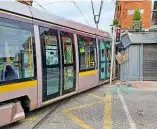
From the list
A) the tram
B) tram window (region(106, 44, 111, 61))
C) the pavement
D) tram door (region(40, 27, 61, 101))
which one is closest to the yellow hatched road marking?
the tram

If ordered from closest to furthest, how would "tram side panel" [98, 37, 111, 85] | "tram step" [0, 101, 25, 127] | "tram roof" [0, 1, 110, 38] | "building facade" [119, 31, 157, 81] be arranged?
1. "tram step" [0, 101, 25, 127]
2. "tram roof" [0, 1, 110, 38]
3. "tram side panel" [98, 37, 111, 85]
4. "building facade" [119, 31, 157, 81]

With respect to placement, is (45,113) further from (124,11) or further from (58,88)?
(124,11)

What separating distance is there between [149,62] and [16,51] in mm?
12819

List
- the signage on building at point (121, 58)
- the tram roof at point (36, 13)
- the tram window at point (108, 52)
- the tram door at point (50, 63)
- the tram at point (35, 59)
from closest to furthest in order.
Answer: the tram at point (35, 59) → the tram roof at point (36, 13) → the tram door at point (50, 63) → the tram window at point (108, 52) → the signage on building at point (121, 58)

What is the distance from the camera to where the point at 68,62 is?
10.4m

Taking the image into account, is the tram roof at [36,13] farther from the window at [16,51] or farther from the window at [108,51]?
the window at [108,51]

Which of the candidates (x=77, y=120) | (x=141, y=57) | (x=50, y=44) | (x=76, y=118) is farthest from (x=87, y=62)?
(x=141, y=57)

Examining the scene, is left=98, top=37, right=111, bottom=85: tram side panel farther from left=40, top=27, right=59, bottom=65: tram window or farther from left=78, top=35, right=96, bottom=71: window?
left=40, top=27, right=59, bottom=65: tram window

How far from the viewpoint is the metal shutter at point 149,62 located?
754 inches

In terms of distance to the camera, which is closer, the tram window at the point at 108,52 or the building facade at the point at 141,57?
the tram window at the point at 108,52

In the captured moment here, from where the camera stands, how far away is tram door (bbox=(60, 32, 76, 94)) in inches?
395

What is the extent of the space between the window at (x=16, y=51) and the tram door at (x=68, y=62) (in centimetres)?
197

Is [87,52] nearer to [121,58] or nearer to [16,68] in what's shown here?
[16,68]

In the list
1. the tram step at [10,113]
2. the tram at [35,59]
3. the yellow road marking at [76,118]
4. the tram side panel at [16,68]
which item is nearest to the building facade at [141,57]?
the tram at [35,59]
